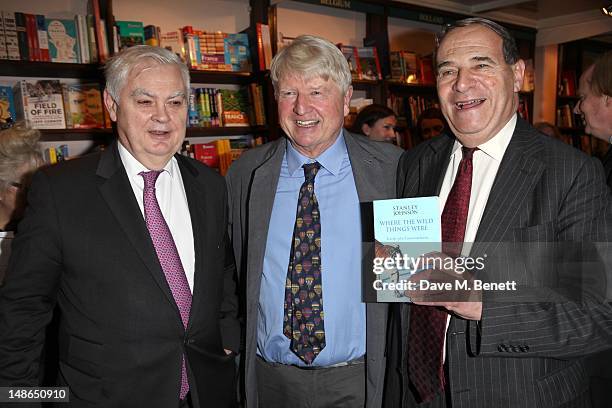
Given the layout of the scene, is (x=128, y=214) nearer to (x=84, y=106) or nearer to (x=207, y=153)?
(x=84, y=106)

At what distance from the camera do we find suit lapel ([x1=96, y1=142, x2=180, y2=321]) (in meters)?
1.69

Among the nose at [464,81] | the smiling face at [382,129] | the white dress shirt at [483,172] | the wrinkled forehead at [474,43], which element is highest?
the wrinkled forehead at [474,43]

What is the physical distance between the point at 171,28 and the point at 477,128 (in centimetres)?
391

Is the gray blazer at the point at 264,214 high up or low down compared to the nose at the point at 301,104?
down

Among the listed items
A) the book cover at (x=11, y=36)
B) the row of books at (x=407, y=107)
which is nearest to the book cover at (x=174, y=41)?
the book cover at (x=11, y=36)

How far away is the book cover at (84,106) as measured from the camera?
4.05m

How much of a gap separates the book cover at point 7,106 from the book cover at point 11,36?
28cm

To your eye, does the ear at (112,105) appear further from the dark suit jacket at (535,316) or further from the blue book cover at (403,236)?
the dark suit jacket at (535,316)

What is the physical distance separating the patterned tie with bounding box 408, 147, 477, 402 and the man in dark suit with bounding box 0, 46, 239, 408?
2.49 feet

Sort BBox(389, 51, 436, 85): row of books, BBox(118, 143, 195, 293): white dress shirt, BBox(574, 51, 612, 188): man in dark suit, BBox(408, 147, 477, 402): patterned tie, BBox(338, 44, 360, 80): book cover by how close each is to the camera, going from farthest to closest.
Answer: BBox(389, 51, 436, 85): row of books, BBox(338, 44, 360, 80): book cover, BBox(574, 51, 612, 188): man in dark suit, BBox(118, 143, 195, 293): white dress shirt, BBox(408, 147, 477, 402): patterned tie

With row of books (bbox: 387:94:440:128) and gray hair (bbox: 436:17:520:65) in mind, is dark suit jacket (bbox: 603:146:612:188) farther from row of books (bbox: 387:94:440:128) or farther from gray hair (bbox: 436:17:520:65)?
row of books (bbox: 387:94:440:128)

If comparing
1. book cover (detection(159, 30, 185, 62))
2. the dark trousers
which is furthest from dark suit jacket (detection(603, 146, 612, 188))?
book cover (detection(159, 30, 185, 62))

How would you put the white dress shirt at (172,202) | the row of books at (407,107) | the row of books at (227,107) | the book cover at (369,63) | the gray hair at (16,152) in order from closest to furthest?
the white dress shirt at (172,202) → the gray hair at (16,152) → the row of books at (227,107) → the book cover at (369,63) → the row of books at (407,107)

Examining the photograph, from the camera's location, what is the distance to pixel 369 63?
226 inches
